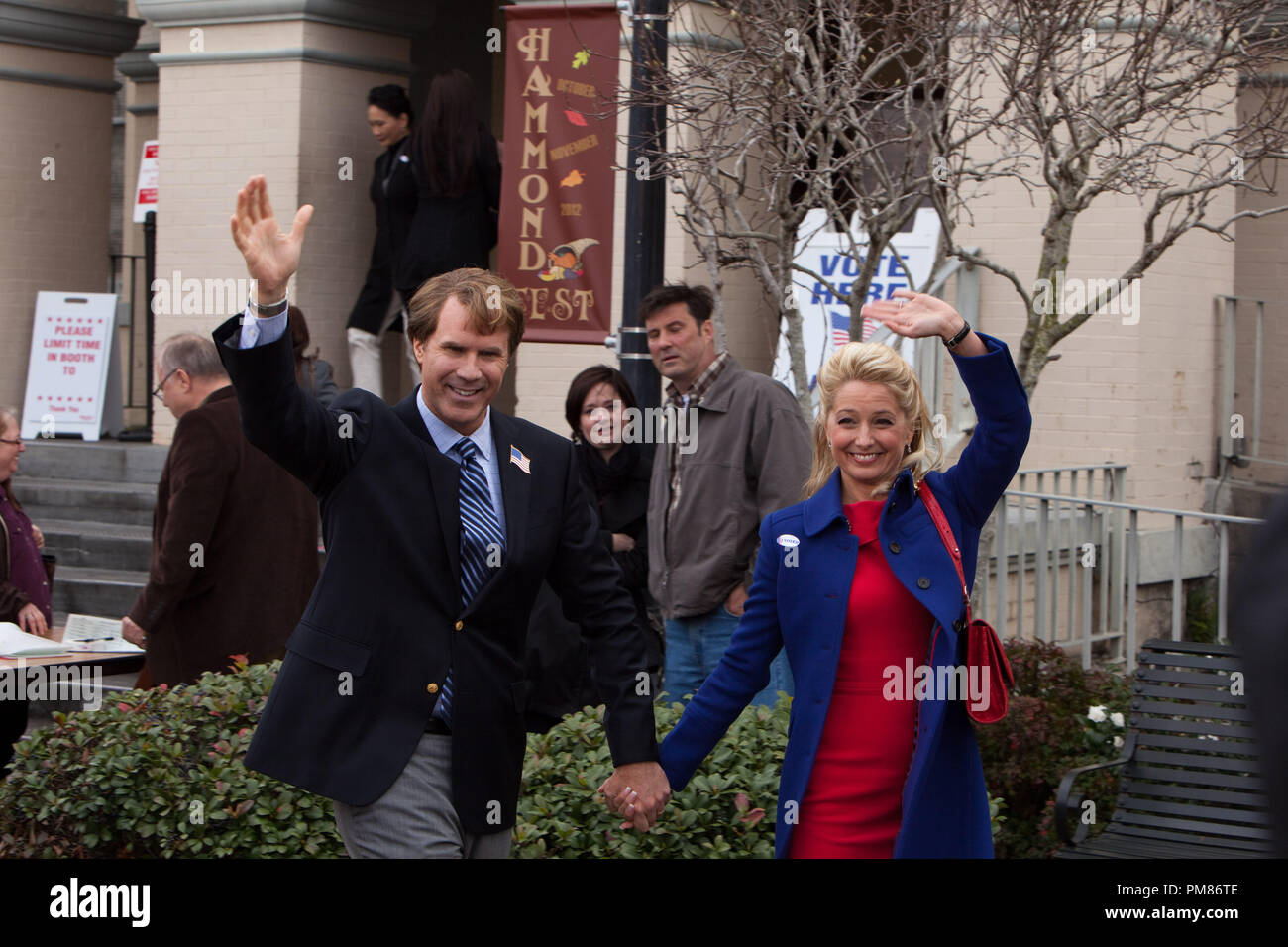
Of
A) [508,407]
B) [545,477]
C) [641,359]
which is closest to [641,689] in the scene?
[545,477]

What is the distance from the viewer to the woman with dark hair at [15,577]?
6.31 meters

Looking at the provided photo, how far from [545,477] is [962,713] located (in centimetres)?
104

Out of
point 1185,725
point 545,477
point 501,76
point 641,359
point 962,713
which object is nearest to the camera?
point 962,713

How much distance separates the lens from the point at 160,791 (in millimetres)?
4957

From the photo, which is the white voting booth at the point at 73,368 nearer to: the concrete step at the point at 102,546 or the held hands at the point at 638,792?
the concrete step at the point at 102,546

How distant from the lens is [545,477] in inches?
141

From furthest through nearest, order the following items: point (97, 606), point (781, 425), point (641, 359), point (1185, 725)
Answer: point (97, 606)
point (641, 359)
point (781, 425)
point (1185, 725)

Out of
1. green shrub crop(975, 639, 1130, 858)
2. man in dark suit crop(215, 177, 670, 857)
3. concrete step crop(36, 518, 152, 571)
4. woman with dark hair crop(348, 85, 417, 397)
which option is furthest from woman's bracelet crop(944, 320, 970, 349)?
concrete step crop(36, 518, 152, 571)

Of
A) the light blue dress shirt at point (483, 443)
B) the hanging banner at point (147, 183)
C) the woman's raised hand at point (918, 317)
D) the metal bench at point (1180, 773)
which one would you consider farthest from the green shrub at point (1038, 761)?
the hanging banner at point (147, 183)

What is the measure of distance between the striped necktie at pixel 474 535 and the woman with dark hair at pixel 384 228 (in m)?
7.21

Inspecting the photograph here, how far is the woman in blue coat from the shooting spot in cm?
339

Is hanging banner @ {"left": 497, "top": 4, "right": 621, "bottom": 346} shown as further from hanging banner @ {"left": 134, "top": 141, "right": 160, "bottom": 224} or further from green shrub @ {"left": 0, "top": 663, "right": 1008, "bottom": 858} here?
hanging banner @ {"left": 134, "top": 141, "right": 160, "bottom": 224}

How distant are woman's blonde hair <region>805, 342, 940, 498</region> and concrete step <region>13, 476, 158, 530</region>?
808 cm

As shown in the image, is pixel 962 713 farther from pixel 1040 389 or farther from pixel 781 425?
pixel 1040 389
